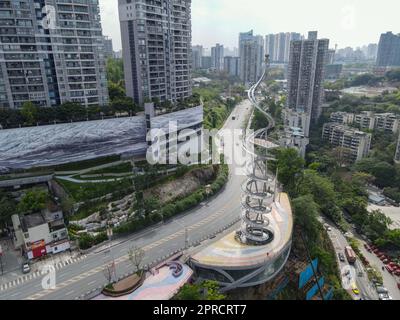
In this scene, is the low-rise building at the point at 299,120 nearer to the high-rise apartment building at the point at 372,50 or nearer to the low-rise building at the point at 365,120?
the low-rise building at the point at 365,120

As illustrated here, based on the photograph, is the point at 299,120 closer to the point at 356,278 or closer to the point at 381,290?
the point at 356,278

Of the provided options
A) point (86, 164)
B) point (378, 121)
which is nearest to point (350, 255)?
point (86, 164)

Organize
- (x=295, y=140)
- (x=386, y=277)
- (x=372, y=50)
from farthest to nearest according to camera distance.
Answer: (x=372, y=50)
(x=295, y=140)
(x=386, y=277)

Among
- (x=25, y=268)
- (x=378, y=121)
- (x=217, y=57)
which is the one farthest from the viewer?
(x=217, y=57)

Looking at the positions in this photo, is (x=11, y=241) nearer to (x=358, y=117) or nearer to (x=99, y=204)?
(x=99, y=204)

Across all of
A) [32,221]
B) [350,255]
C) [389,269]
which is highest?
[32,221]

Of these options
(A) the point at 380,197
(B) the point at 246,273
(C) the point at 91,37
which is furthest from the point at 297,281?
(C) the point at 91,37

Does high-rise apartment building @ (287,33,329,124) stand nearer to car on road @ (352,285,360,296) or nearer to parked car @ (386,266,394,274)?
parked car @ (386,266,394,274)
